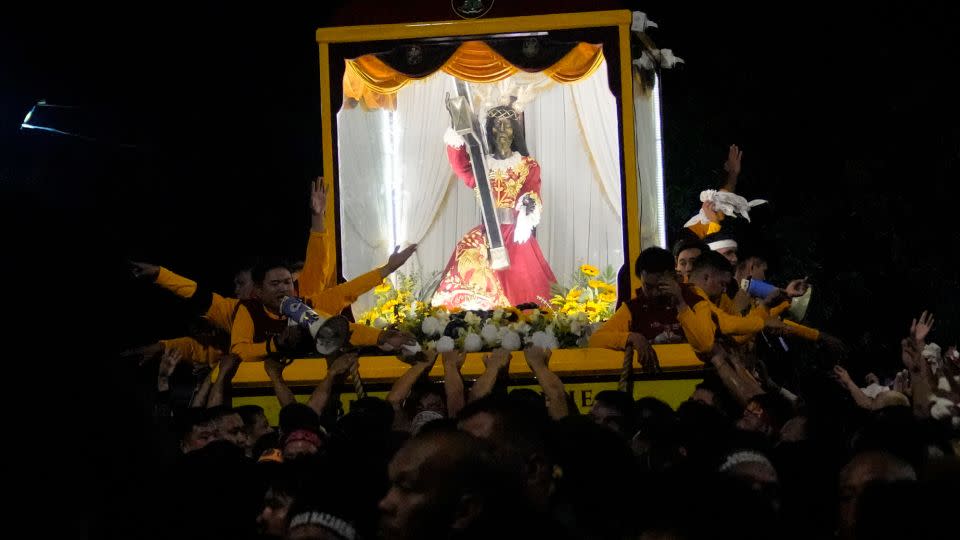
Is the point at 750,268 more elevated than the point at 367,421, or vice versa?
the point at 750,268

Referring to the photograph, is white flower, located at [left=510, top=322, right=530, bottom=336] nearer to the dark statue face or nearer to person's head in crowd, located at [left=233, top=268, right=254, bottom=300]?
person's head in crowd, located at [left=233, top=268, right=254, bottom=300]

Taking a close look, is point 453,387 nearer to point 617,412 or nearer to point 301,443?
point 617,412

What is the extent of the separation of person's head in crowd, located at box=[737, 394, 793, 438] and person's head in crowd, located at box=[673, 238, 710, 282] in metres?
2.61

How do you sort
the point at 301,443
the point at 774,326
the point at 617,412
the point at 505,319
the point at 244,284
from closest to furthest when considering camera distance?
the point at 301,443, the point at 617,412, the point at 774,326, the point at 244,284, the point at 505,319

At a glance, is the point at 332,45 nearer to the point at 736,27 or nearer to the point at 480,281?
the point at 480,281

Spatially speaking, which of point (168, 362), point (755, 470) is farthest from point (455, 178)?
point (755, 470)

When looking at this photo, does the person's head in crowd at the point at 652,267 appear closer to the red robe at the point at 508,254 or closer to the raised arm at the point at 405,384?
the raised arm at the point at 405,384

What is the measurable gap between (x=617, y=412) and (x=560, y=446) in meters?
1.65

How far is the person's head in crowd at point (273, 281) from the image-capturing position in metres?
8.70

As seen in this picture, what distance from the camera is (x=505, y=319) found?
10320mm

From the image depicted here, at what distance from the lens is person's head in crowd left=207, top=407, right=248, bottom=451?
6824 millimetres

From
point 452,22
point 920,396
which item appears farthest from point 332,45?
point 920,396

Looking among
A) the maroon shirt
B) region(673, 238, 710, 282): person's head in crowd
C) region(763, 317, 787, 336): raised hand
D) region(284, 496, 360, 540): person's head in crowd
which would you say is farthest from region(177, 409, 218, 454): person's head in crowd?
region(763, 317, 787, 336): raised hand

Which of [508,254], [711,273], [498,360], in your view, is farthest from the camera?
[508,254]
